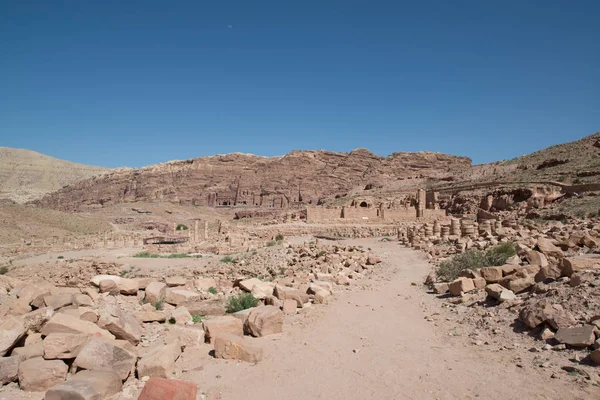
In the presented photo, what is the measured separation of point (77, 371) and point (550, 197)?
3318cm

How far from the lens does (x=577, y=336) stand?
4.09 metres

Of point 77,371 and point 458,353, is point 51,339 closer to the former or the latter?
point 77,371

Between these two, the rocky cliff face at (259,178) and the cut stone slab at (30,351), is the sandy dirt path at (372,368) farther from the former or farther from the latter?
the rocky cliff face at (259,178)

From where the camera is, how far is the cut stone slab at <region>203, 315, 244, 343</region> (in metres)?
5.13

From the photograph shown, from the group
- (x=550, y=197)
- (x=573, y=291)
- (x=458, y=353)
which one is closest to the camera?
(x=458, y=353)

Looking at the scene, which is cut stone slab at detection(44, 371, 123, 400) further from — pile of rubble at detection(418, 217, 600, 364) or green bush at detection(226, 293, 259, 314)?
pile of rubble at detection(418, 217, 600, 364)

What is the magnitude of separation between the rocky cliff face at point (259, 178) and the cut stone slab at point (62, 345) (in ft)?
241

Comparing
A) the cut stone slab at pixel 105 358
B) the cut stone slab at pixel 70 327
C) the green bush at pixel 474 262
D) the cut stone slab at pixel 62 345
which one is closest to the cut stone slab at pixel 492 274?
the green bush at pixel 474 262

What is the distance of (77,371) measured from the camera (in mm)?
3945

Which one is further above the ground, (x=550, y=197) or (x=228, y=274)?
(x=550, y=197)

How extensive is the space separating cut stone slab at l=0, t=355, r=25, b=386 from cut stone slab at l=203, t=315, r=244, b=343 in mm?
2019

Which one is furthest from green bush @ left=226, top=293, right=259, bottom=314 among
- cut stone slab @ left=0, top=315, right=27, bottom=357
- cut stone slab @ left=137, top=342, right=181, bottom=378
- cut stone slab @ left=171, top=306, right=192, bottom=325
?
cut stone slab @ left=0, top=315, right=27, bottom=357

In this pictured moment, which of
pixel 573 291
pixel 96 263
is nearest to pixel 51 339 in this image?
pixel 573 291

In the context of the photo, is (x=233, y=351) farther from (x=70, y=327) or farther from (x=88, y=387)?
(x=70, y=327)
